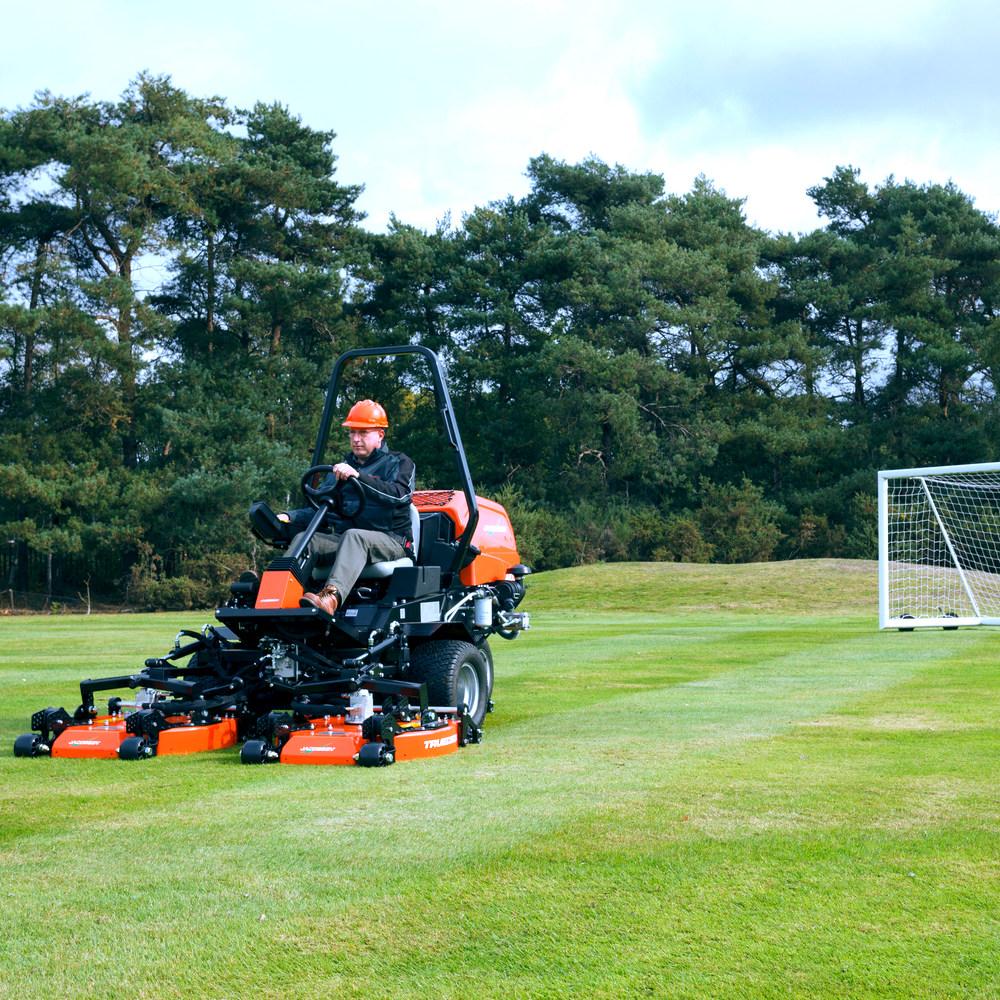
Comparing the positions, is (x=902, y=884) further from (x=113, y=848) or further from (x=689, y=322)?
(x=689, y=322)

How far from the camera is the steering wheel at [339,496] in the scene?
31.4 ft

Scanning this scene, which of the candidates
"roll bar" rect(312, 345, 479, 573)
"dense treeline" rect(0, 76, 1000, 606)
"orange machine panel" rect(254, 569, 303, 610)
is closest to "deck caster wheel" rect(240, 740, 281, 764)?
"orange machine panel" rect(254, 569, 303, 610)

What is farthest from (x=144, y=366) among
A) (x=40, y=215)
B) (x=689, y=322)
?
(x=689, y=322)

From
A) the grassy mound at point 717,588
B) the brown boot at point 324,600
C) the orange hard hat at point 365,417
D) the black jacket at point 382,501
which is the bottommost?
the grassy mound at point 717,588

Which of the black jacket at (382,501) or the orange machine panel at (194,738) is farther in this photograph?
the black jacket at (382,501)

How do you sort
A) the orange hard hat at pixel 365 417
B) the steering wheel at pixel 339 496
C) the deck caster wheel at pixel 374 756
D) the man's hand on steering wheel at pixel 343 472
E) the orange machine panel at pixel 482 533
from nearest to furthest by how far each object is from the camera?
1. the deck caster wheel at pixel 374 756
2. the man's hand on steering wheel at pixel 343 472
3. the steering wheel at pixel 339 496
4. the orange hard hat at pixel 365 417
5. the orange machine panel at pixel 482 533

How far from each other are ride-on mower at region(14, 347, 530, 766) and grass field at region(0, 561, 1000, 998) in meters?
0.25

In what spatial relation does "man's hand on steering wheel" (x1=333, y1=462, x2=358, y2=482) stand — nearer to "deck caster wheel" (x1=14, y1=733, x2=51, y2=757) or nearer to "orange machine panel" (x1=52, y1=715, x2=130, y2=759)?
"orange machine panel" (x1=52, y1=715, x2=130, y2=759)

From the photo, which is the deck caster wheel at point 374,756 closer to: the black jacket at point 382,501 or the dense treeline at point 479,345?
the black jacket at point 382,501

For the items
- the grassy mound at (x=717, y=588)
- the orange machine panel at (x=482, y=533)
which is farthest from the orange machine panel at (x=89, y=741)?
the grassy mound at (x=717, y=588)

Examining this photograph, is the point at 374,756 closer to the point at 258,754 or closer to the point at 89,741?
the point at 258,754

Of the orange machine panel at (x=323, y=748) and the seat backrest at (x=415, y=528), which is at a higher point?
the seat backrest at (x=415, y=528)

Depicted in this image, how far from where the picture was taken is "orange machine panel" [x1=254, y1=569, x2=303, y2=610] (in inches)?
342

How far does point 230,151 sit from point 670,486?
21650 millimetres
